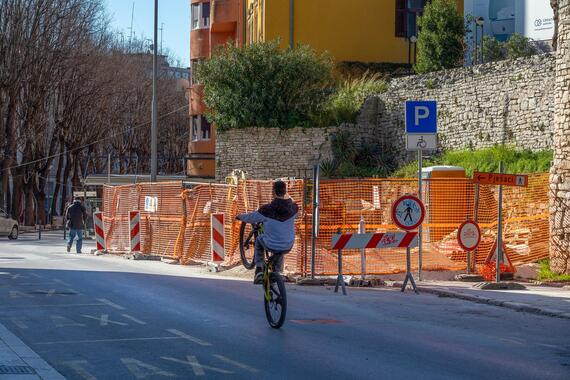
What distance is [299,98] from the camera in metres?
43.1

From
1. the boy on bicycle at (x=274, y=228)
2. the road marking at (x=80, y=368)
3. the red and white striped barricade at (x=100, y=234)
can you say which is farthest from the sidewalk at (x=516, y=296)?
the red and white striped barricade at (x=100, y=234)

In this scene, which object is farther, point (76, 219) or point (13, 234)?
point (13, 234)

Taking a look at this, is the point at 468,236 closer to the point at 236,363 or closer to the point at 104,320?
the point at 104,320

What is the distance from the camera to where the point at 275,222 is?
42.9 feet

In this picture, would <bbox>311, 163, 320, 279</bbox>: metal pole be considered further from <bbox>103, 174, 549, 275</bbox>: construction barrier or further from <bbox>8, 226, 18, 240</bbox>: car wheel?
<bbox>8, 226, 18, 240</bbox>: car wheel

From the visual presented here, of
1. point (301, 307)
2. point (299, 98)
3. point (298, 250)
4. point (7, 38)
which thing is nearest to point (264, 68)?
point (299, 98)

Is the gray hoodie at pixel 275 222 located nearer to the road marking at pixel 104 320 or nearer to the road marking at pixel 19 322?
the road marking at pixel 104 320

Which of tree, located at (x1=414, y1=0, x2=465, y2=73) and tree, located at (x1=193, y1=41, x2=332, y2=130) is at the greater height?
tree, located at (x1=414, y1=0, x2=465, y2=73)

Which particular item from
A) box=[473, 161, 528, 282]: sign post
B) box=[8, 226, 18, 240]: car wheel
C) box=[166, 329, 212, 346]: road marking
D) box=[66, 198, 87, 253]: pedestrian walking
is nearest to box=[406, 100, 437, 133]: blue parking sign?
box=[473, 161, 528, 282]: sign post

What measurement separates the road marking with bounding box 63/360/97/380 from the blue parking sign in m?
9.96

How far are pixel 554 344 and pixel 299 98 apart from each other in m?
31.9

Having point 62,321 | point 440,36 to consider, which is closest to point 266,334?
point 62,321

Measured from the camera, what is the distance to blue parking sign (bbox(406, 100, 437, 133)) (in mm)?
18797

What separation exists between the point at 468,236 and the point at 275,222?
703 centimetres
